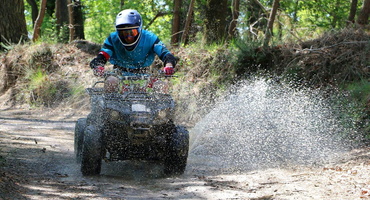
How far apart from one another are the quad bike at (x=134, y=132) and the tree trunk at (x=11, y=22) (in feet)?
36.1

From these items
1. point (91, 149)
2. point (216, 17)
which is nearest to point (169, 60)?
point (91, 149)

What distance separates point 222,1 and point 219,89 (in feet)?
13.3

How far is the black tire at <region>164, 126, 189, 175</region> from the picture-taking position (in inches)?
239

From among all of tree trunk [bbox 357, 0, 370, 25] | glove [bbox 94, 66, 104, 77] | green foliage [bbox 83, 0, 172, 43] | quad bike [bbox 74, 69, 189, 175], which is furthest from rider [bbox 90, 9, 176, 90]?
green foliage [bbox 83, 0, 172, 43]

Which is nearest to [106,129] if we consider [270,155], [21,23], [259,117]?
[270,155]

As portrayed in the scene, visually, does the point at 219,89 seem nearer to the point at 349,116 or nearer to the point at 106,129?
the point at 349,116

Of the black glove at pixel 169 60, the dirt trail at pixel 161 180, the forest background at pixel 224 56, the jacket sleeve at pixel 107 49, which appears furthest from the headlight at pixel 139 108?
the forest background at pixel 224 56

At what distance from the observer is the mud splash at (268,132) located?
24.6 ft

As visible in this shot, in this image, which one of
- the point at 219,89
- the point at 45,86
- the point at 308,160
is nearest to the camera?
the point at 308,160

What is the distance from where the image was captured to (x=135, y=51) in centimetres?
713

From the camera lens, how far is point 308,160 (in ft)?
23.8

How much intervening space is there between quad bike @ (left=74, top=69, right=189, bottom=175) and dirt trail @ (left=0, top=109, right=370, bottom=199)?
29 centimetres

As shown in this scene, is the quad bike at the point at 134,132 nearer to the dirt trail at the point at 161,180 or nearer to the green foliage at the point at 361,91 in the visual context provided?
the dirt trail at the point at 161,180

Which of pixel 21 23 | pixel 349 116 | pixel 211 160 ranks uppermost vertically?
pixel 21 23
